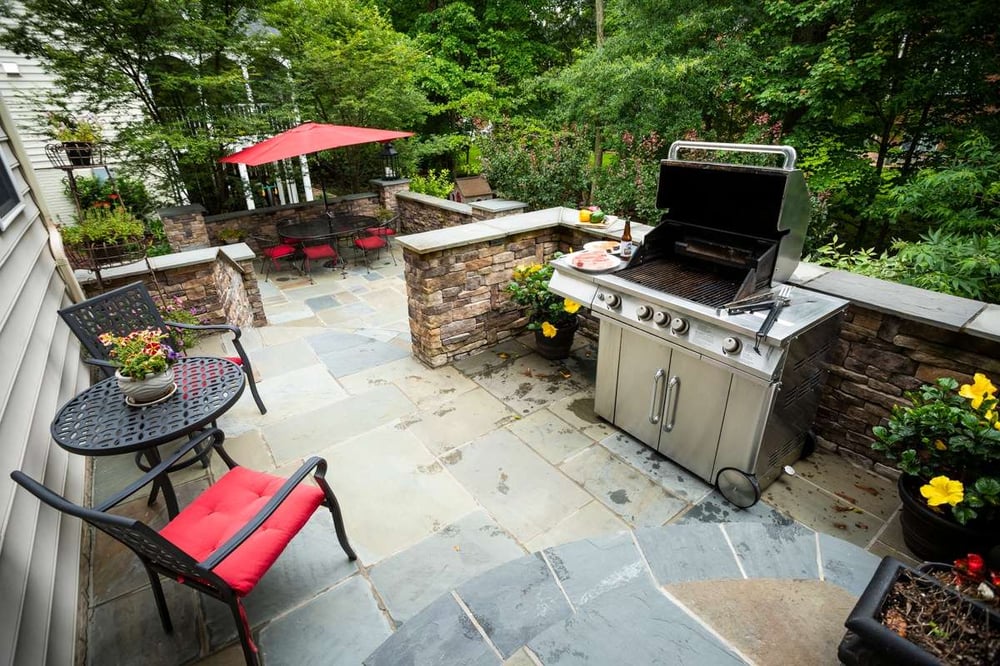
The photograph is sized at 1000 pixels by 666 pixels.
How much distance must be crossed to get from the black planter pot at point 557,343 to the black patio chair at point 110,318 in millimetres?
2237

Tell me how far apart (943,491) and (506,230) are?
10.3 feet

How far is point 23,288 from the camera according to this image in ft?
8.68

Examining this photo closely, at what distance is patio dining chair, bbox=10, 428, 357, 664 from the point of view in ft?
5.16

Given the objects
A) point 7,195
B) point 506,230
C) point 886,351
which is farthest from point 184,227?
point 886,351

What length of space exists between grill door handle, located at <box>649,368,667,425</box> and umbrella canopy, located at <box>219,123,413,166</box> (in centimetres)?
492

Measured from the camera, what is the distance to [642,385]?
298 cm

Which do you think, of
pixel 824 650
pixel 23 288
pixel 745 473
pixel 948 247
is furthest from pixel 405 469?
pixel 948 247

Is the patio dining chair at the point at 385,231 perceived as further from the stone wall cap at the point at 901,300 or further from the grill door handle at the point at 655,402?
the stone wall cap at the point at 901,300

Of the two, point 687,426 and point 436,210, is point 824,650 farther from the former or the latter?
point 436,210

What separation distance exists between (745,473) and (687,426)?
378mm

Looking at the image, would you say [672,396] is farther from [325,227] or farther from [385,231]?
[325,227]

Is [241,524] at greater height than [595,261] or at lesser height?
lesser

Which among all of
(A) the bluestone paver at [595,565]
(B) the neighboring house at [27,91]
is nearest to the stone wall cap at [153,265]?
(A) the bluestone paver at [595,565]

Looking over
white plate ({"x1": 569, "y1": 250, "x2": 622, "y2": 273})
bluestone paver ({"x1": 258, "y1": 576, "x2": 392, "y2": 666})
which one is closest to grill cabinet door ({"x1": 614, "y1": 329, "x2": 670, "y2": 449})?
white plate ({"x1": 569, "y1": 250, "x2": 622, "y2": 273})
